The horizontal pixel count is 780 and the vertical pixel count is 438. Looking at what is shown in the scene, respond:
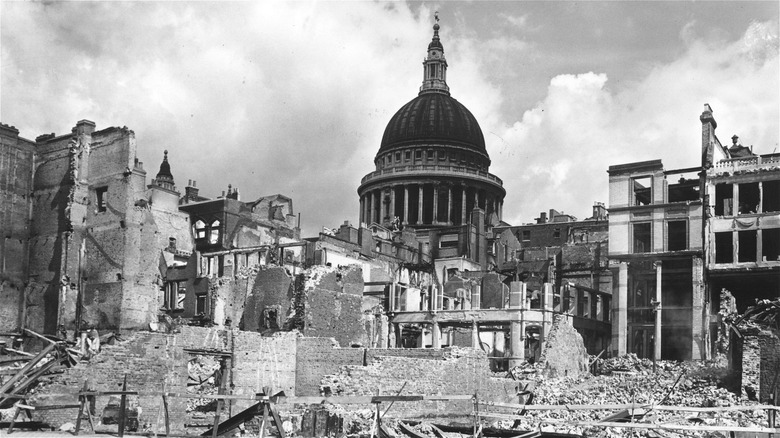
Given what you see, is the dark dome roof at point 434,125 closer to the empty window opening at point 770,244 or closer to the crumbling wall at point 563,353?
the empty window opening at point 770,244

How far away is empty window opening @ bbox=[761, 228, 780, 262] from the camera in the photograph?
4759cm

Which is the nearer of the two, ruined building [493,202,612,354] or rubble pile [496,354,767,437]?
rubble pile [496,354,767,437]

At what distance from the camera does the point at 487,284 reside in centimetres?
6047

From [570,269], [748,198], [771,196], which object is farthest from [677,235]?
[570,269]

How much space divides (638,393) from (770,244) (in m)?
16.0

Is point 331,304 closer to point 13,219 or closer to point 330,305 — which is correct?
point 330,305

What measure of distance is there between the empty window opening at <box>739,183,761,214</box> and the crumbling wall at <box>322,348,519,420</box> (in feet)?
69.1

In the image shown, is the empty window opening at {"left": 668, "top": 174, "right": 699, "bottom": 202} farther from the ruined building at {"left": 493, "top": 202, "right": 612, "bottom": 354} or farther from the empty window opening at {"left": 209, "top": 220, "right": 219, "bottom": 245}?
the empty window opening at {"left": 209, "top": 220, "right": 219, "bottom": 245}

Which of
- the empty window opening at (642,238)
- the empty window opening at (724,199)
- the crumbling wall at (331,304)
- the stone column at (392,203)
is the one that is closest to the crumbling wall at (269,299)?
the crumbling wall at (331,304)

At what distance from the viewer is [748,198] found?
5009cm

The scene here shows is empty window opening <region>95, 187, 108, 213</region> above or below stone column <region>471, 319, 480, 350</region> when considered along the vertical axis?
above

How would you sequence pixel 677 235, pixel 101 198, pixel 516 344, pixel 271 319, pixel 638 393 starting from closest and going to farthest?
pixel 638 393, pixel 271 319, pixel 101 198, pixel 516 344, pixel 677 235

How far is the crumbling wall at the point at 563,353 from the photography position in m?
43.6

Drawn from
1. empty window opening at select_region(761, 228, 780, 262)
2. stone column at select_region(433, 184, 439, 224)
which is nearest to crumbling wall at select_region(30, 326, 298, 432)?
empty window opening at select_region(761, 228, 780, 262)
